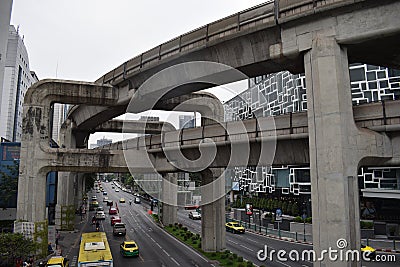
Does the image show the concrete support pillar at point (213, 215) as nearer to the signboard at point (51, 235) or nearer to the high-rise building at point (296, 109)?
the signboard at point (51, 235)

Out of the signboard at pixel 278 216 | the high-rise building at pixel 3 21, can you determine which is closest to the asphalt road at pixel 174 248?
the signboard at pixel 278 216

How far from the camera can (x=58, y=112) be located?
506ft

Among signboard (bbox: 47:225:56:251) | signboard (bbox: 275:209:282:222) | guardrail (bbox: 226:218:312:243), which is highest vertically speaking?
signboard (bbox: 47:225:56:251)

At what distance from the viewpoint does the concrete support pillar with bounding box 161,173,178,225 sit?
46.2 m

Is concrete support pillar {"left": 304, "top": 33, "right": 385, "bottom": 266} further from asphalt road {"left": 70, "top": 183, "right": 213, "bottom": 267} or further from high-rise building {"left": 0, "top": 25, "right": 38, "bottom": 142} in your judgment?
high-rise building {"left": 0, "top": 25, "right": 38, "bottom": 142}

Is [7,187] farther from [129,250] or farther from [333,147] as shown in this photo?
[333,147]

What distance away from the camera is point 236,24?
58.4 ft

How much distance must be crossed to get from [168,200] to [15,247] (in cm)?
2523

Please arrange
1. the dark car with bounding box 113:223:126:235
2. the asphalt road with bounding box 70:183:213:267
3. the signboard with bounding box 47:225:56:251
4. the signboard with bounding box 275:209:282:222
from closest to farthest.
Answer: the asphalt road with bounding box 70:183:213:267, the signboard with bounding box 47:225:56:251, the dark car with bounding box 113:223:126:235, the signboard with bounding box 275:209:282:222

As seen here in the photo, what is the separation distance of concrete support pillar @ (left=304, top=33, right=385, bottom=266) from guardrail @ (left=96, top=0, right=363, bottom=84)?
1.36 metres

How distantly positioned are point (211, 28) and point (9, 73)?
7884cm

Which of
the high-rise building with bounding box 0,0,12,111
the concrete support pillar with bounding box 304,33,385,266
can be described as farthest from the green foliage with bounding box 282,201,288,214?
the high-rise building with bounding box 0,0,12,111

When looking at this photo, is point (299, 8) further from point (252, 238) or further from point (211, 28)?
point (252, 238)

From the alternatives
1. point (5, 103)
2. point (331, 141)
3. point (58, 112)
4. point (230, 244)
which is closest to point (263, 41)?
point (331, 141)
